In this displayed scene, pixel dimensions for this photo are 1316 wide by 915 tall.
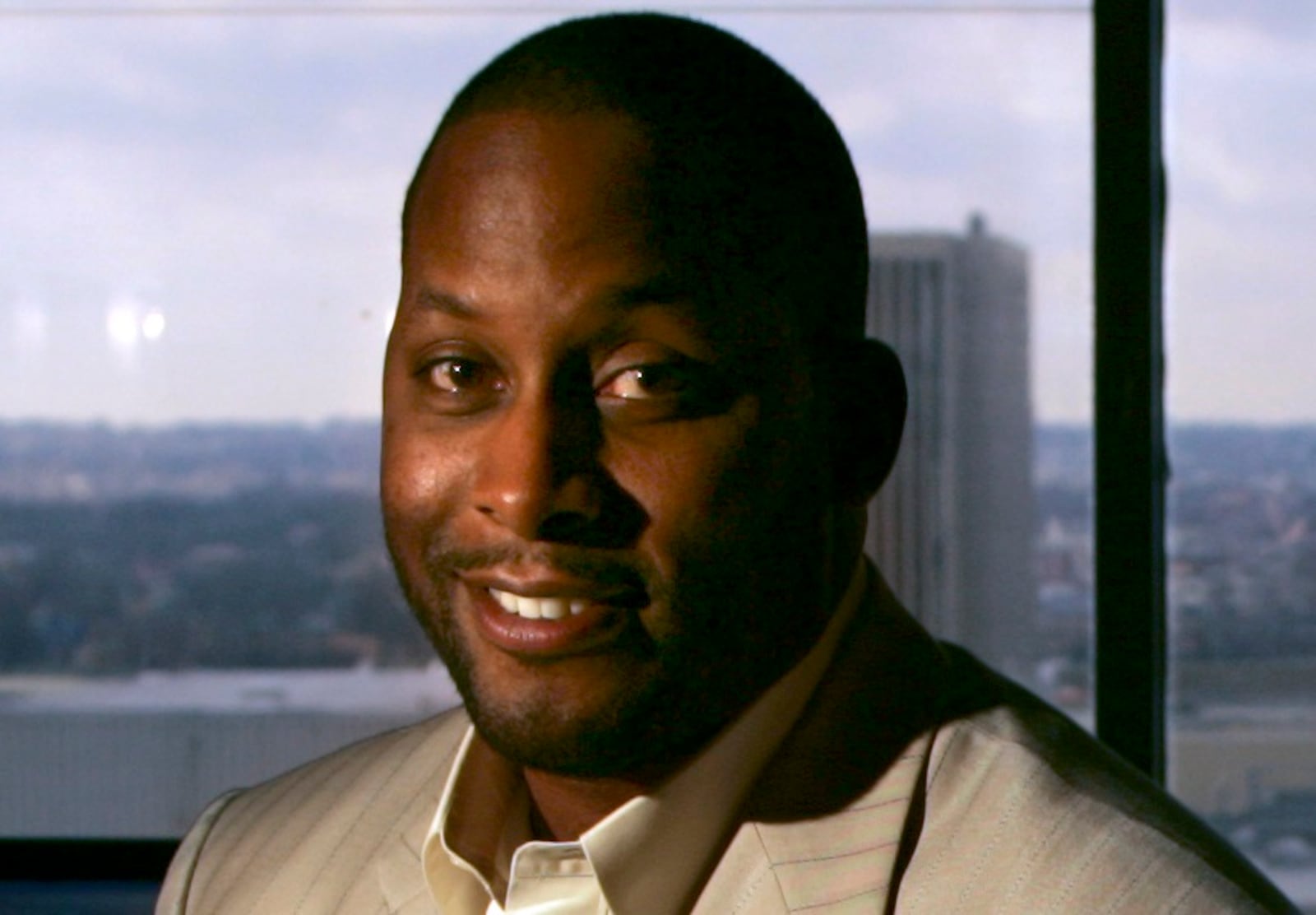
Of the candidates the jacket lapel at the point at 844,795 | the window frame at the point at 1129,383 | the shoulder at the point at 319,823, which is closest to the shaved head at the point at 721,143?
the jacket lapel at the point at 844,795

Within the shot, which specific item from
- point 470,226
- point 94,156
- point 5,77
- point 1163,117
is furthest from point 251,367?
point 470,226

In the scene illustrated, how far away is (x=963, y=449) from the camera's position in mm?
3170

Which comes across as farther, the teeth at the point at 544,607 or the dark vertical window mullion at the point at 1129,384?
the dark vertical window mullion at the point at 1129,384

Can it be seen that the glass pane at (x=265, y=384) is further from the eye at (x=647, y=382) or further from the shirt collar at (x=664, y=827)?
the eye at (x=647, y=382)

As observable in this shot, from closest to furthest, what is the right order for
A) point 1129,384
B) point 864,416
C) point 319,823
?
point 864,416, point 319,823, point 1129,384

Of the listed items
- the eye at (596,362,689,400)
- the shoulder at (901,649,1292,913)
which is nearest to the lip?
the eye at (596,362,689,400)

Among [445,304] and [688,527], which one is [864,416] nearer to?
[688,527]

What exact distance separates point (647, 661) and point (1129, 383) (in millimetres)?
2196

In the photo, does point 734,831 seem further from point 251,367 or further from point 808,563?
point 251,367

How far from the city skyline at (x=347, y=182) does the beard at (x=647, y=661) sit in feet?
7.18

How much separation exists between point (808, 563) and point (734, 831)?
0.17m

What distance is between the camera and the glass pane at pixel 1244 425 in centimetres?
296

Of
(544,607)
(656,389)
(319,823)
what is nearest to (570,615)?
(544,607)

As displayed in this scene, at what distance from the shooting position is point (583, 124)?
0.93 m
